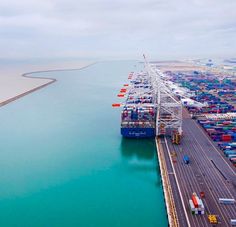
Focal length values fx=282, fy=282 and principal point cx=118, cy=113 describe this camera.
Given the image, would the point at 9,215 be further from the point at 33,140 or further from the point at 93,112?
the point at 93,112

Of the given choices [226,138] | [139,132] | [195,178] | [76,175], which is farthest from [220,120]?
[76,175]

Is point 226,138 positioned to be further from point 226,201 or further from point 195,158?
point 226,201

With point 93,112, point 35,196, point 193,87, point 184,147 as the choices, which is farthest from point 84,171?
point 193,87

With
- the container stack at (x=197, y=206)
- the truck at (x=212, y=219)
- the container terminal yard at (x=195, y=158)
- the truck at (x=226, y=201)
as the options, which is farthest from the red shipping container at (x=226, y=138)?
the truck at (x=212, y=219)

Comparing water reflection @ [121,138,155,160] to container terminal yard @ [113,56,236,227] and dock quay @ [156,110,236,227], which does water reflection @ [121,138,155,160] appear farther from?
dock quay @ [156,110,236,227]

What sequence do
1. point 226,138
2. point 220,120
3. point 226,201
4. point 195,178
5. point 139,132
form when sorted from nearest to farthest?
point 226,201, point 195,178, point 226,138, point 139,132, point 220,120

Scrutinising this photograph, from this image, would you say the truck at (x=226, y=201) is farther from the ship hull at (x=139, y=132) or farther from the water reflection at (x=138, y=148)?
the ship hull at (x=139, y=132)

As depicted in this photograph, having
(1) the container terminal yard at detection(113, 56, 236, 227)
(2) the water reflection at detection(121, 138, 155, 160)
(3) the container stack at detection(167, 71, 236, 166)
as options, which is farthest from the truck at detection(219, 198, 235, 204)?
(2) the water reflection at detection(121, 138, 155, 160)
